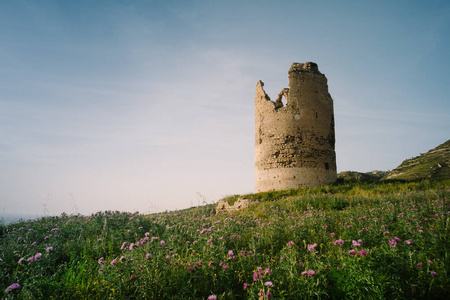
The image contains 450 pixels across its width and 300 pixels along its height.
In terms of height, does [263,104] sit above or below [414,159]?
above

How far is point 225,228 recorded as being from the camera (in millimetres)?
4980

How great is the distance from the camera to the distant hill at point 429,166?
784 inches

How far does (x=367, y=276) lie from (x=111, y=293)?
8.38ft

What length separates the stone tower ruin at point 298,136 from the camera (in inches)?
612

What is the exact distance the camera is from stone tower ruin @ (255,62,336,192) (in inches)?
612

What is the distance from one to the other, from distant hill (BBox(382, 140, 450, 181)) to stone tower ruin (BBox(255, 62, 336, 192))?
582cm

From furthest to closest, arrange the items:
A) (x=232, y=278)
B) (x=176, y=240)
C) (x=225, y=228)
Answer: (x=225, y=228)
(x=176, y=240)
(x=232, y=278)

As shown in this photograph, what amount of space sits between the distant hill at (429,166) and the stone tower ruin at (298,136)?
5.82 meters

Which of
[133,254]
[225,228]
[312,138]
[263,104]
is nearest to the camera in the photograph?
[133,254]

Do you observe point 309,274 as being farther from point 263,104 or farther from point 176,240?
point 263,104

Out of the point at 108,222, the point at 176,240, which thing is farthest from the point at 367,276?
the point at 108,222

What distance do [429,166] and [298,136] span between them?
16.7 m

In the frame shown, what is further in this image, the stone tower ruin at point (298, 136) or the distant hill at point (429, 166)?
the distant hill at point (429, 166)

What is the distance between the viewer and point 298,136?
15.8m
